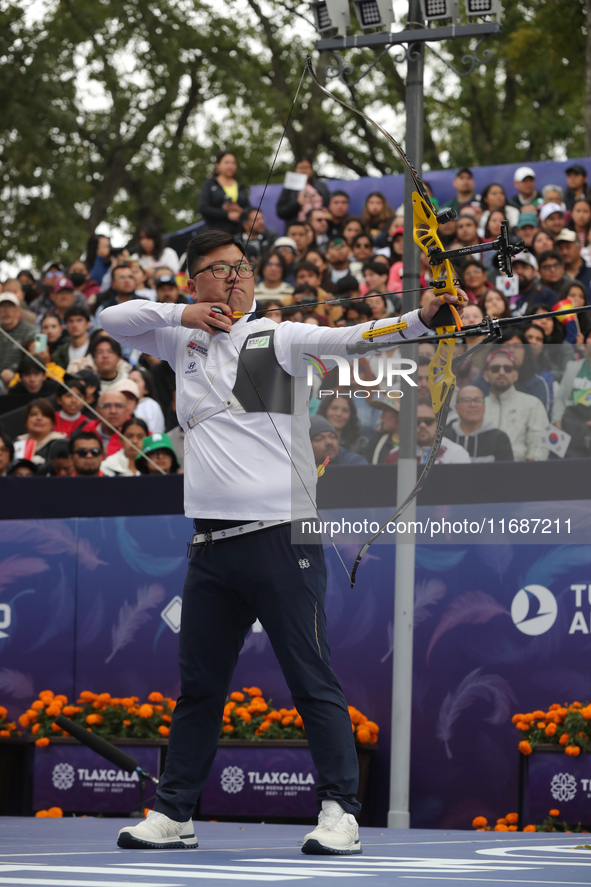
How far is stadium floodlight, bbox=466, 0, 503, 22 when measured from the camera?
611cm

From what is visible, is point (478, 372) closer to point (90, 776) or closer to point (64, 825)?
point (64, 825)

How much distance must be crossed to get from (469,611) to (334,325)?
11.0 ft

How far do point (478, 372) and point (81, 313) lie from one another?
638cm

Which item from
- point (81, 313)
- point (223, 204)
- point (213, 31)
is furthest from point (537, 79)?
point (81, 313)

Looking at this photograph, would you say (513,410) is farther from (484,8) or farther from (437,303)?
(484,8)

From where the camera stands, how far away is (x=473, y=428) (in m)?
4.97

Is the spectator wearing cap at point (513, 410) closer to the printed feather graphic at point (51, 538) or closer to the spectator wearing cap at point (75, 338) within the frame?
the printed feather graphic at point (51, 538)

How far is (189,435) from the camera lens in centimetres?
375

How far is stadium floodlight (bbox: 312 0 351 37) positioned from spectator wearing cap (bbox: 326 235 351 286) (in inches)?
185

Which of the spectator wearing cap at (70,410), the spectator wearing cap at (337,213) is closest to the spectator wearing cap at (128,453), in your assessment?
the spectator wearing cap at (70,410)

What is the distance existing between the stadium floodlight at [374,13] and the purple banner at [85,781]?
13.1 ft

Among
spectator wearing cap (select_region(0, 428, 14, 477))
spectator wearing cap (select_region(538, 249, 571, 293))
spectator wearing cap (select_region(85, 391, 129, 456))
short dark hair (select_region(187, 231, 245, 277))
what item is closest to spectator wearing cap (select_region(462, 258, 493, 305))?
spectator wearing cap (select_region(538, 249, 571, 293))

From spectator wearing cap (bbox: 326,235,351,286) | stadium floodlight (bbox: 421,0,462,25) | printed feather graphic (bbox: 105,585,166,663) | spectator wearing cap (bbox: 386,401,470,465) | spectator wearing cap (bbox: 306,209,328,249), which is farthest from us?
spectator wearing cap (bbox: 306,209,328,249)

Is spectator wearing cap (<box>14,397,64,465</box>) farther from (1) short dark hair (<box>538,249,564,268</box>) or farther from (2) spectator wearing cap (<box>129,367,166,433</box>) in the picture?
(1) short dark hair (<box>538,249,564,268</box>)
